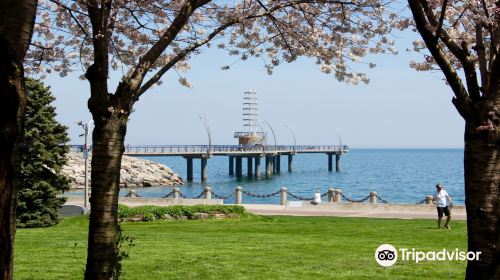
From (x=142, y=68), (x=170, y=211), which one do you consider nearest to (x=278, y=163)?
(x=170, y=211)

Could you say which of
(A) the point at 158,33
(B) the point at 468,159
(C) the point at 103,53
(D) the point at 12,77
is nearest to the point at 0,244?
(D) the point at 12,77

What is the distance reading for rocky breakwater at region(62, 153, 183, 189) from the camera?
88062 millimetres

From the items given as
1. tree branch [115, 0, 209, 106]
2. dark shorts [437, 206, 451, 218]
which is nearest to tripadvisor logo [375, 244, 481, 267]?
tree branch [115, 0, 209, 106]

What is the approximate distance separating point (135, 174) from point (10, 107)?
298 ft

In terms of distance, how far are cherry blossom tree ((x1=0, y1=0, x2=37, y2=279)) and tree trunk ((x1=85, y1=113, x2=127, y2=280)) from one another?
2065mm

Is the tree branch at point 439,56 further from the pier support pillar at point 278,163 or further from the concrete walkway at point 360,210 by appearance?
the pier support pillar at point 278,163

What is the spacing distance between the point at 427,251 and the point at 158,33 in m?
7.63

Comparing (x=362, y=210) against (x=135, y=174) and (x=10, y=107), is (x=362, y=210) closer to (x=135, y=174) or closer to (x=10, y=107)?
(x=10, y=107)

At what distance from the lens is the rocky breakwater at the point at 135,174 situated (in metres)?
88.1

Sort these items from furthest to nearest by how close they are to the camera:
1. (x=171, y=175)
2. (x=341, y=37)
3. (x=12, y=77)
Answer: (x=171, y=175) → (x=341, y=37) → (x=12, y=77)

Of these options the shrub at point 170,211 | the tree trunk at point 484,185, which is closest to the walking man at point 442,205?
the shrub at point 170,211

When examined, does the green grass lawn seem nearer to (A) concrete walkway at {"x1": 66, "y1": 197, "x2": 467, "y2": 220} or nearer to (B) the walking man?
(B) the walking man

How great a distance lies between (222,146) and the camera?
4941 inches

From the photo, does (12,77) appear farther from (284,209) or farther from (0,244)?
(284,209)
